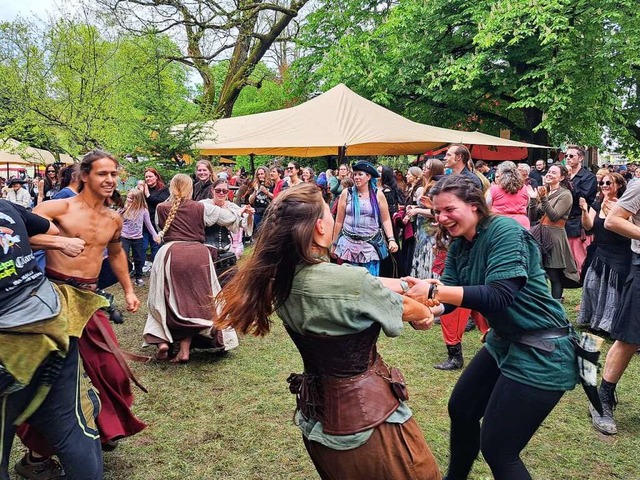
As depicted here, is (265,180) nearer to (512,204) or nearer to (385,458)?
(512,204)

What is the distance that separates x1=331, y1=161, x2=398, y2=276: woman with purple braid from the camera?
606 cm

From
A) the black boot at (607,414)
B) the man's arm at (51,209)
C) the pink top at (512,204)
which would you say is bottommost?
the black boot at (607,414)

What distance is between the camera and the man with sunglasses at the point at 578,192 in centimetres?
652

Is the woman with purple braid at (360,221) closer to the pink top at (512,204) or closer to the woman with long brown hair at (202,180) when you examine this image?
the pink top at (512,204)

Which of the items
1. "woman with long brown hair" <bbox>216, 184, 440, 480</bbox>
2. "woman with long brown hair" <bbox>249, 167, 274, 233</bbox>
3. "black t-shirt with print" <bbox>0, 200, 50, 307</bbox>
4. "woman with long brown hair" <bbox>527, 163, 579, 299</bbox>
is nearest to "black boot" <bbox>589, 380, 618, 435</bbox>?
"woman with long brown hair" <bbox>216, 184, 440, 480</bbox>

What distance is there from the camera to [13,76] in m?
11.3

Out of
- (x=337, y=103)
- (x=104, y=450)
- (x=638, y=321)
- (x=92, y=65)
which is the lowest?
(x=104, y=450)

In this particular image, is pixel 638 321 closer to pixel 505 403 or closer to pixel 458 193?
pixel 505 403

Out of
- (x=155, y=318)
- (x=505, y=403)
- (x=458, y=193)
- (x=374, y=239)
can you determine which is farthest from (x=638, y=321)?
(x=155, y=318)

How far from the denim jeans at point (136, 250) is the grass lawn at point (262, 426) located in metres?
3.95

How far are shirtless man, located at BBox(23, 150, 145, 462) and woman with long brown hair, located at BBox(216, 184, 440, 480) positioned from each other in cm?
157

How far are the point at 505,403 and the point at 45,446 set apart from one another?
2518mm

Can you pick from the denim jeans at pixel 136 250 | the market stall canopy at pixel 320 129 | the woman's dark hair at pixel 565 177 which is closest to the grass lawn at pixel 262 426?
the woman's dark hair at pixel 565 177

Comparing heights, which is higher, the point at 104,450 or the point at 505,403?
the point at 505,403
